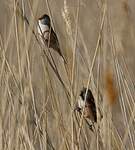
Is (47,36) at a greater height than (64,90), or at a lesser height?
greater

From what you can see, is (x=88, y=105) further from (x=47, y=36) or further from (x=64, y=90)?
(x=47, y=36)

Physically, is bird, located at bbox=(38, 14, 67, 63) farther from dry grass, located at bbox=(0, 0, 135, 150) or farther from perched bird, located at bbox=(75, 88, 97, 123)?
perched bird, located at bbox=(75, 88, 97, 123)

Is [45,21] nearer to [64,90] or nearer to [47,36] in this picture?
[47,36]

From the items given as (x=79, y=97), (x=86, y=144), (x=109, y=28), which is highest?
(x=109, y=28)

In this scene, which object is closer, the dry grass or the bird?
the dry grass

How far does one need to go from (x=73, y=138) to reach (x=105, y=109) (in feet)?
0.47

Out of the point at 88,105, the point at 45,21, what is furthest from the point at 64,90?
the point at 45,21

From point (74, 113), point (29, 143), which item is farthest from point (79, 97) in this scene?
point (29, 143)

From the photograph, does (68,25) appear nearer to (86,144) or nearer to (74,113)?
(74,113)

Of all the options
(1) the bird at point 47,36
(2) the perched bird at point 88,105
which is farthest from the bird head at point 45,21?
(2) the perched bird at point 88,105

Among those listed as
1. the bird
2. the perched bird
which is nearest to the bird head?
the bird

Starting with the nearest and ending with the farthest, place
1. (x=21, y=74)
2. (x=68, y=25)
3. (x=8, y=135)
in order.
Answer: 1. (x=68, y=25)
2. (x=21, y=74)
3. (x=8, y=135)

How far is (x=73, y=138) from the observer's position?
1.86 m

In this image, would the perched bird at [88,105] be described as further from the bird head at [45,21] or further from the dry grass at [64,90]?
the bird head at [45,21]
